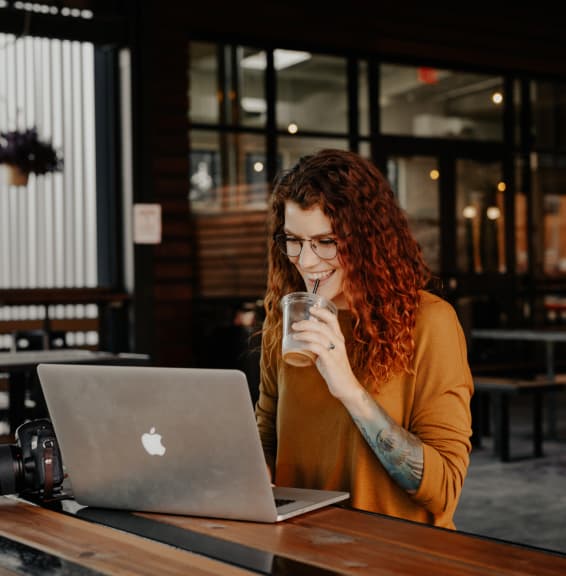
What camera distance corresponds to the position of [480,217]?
962 cm

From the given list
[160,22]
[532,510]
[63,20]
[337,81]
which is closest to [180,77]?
[160,22]

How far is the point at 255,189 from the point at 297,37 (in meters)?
1.39

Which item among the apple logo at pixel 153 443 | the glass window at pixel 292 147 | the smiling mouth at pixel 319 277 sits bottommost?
the apple logo at pixel 153 443

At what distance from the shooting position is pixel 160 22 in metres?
7.74

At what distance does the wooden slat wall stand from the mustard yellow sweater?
6089 millimetres

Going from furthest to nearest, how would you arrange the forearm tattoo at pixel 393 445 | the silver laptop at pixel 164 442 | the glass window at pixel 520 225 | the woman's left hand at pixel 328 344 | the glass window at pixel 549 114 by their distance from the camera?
the glass window at pixel 549 114 → the glass window at pixel 520 225 → the forearm tattoo at pixel 393 445 → the woman's left hand at pixel 328 344 → the silver laptop at pixel 164 442

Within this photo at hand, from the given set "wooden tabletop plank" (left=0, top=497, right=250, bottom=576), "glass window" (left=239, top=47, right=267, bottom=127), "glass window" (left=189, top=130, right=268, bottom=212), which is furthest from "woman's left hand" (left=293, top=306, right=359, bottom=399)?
"glass window" (left=239, top=47, right=267, bottom=127)

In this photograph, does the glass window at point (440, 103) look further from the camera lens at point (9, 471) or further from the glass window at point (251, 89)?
the camera lens at point (9, 471)

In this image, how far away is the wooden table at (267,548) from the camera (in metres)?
1.30

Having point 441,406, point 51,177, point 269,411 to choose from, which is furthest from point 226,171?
point 441,406

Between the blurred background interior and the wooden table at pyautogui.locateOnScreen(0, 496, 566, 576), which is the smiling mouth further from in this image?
the blurred background interior

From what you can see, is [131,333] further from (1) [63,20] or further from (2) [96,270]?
(1) [63,20]

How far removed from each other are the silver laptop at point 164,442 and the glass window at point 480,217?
805 centimetres

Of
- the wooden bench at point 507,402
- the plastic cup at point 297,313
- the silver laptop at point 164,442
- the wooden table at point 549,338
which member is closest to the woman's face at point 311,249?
the plastic cup at point 297,313
